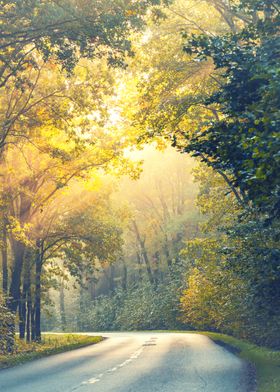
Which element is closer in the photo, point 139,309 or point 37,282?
point 37,282

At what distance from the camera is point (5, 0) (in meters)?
12.1

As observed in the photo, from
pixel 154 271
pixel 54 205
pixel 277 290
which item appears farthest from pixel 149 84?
pixel 154 271

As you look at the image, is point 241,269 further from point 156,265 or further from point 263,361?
point 156,265

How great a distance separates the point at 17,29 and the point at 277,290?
890cm

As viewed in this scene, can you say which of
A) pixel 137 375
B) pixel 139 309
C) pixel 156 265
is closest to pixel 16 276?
pixel 137 375

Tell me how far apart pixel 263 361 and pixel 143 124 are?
821 cm

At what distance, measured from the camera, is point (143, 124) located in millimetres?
17734

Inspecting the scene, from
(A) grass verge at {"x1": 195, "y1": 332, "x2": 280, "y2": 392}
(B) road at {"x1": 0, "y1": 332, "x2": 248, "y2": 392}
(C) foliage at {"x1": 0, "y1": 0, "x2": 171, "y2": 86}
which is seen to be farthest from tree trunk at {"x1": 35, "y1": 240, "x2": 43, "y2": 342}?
(C) foliage at {"x1": 0, "y1": 0, "x2": 171, "y2": 86}

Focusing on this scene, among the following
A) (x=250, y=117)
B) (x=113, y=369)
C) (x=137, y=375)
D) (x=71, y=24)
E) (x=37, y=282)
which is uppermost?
(x=71, y=24)

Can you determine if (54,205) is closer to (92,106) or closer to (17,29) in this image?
(92,106)

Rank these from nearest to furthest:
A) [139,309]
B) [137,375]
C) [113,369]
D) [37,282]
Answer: [137,375] < [113,369] < [37,282] < [139,309]

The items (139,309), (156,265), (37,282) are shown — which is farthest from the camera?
(156,265)

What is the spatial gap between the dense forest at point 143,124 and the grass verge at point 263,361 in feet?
2.14

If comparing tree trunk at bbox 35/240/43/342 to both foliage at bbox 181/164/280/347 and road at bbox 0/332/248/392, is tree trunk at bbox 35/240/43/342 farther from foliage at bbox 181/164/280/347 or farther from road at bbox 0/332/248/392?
road at bbox 0/332/248/392
